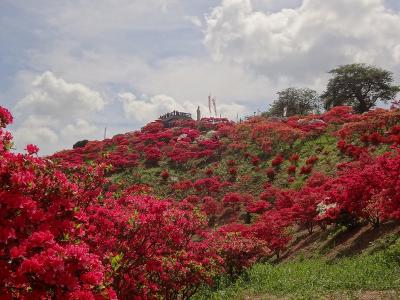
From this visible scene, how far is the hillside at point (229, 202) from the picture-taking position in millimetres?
9234

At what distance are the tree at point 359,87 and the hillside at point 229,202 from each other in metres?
14.3

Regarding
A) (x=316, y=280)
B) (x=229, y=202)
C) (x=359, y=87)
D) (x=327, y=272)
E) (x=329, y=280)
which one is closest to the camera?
(x=329, y=280)

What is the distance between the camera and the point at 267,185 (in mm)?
32719

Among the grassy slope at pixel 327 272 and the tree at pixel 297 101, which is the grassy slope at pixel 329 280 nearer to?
the grassy slope at pixel 327 272

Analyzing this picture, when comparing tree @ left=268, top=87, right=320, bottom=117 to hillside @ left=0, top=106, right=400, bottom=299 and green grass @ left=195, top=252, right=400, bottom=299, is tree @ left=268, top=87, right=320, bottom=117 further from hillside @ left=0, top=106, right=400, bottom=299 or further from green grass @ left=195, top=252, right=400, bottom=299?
green grass @ left=195, top=252, right=400, bottom=299

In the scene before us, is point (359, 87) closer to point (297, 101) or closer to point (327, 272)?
point (297, 101)

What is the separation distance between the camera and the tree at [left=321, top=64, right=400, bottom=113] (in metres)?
55.5

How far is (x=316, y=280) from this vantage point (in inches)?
564

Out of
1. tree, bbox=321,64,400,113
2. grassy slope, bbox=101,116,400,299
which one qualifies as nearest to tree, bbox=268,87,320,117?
tree, bbox=321,64,400,113

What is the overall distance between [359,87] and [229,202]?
3358cm

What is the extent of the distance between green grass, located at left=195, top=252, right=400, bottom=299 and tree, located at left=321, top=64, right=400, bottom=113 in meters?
43.3

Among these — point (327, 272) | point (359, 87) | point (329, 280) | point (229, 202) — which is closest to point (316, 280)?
point (329, 280)

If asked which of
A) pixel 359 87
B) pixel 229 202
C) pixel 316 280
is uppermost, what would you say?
pixel 359 87

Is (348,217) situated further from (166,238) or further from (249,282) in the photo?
(166,238)
